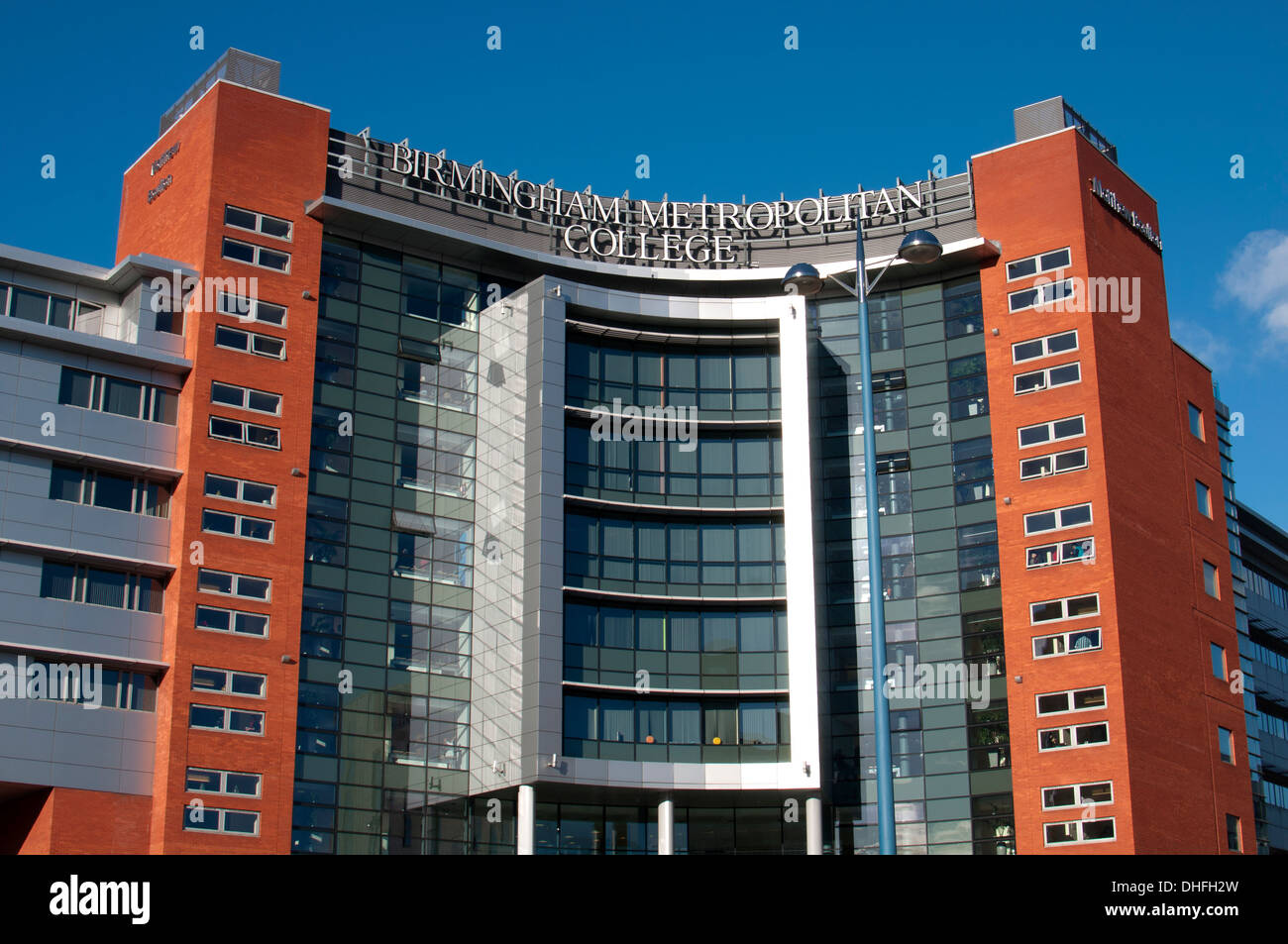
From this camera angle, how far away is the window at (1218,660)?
181ft

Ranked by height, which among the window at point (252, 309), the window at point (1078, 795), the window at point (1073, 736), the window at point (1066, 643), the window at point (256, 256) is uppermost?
the window at point (256, 256)

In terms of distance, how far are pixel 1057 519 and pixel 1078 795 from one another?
382 inches

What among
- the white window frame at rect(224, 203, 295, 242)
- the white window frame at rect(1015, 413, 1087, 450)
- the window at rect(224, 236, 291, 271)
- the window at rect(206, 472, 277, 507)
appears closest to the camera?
the window at rect(206, 472, 277, 507)

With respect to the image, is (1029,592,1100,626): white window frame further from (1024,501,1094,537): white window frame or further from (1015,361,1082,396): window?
(1015,361,1082,396): window

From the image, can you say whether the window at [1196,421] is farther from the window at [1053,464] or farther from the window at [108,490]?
the window at [108,490]

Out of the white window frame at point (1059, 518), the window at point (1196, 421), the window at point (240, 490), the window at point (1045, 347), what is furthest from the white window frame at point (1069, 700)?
the window at point (240, 490)

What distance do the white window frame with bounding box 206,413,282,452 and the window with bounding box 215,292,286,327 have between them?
372 centimetres

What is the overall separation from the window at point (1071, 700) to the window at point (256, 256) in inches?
1188

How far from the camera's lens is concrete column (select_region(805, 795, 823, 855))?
160 ft

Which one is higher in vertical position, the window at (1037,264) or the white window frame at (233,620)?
the window at (1037,264)

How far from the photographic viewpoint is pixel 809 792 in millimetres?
49625

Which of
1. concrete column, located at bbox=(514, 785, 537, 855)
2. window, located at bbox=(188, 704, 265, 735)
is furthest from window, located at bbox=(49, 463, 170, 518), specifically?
concrete column, located at bbox=(514, 785, 537, 855)

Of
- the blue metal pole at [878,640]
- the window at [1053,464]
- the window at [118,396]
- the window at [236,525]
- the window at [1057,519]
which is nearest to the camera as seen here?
the blue metal pole at [878,640]
